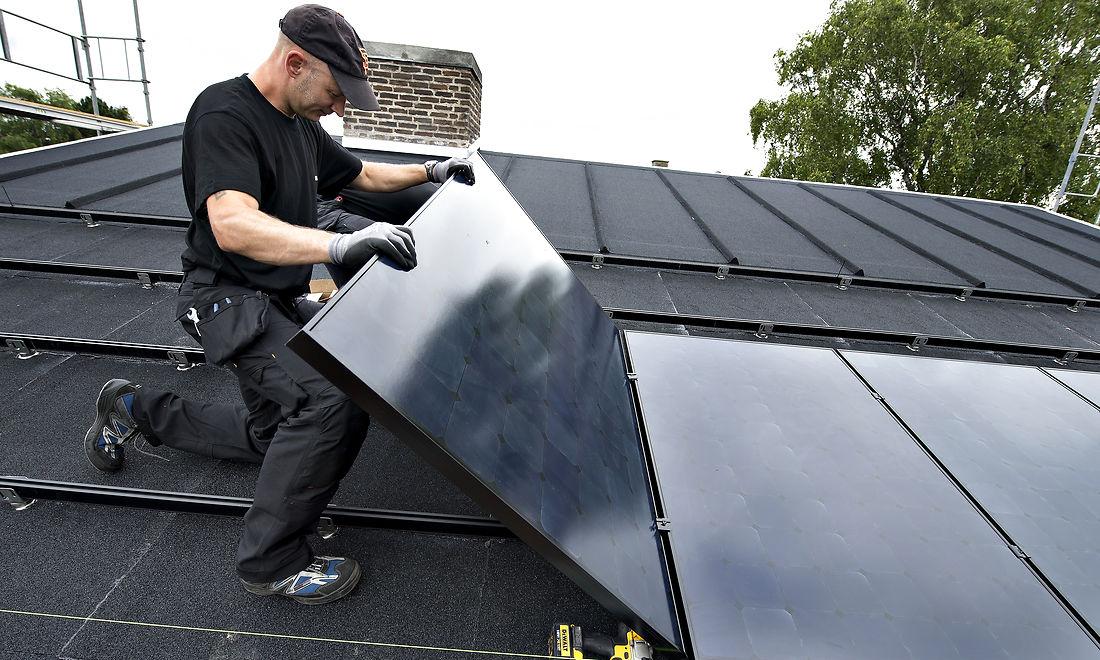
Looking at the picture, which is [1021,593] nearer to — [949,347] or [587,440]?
[587,440]

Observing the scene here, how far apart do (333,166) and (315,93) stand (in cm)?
63

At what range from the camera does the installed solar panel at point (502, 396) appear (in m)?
1.06

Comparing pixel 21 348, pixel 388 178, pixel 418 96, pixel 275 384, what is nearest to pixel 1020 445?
pixel 275 384

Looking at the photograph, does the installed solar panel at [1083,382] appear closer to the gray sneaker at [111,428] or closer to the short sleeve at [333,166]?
the short sleeve at [333,166]

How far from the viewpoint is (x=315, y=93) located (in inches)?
77.7

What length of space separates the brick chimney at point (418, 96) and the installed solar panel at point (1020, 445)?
720cm

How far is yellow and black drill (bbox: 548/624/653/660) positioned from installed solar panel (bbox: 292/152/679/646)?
4.7 inches

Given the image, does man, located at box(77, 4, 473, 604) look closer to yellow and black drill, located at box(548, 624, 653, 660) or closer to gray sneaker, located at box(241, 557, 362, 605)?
gray sneaker, located at box(241, 557, 362, 605)

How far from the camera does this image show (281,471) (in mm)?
1631

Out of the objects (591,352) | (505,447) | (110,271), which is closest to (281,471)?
(505,447)

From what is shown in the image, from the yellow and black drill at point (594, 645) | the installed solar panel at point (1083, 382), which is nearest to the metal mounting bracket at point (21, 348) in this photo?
the yellow and black drill at point (594, 645)

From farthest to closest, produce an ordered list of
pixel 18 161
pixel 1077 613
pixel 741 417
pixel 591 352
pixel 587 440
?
pixel 18 161
pixel 591 352
pixel 741 417
pixel 587 440
pixel 1077 613

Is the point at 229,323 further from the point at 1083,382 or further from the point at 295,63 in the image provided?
the point at 1083,382

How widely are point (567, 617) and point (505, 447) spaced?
737 millimetres
